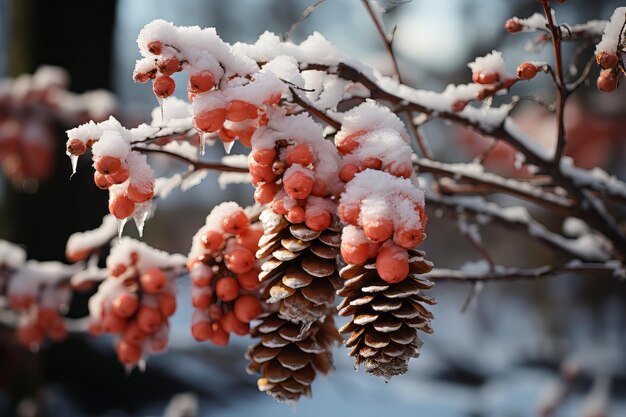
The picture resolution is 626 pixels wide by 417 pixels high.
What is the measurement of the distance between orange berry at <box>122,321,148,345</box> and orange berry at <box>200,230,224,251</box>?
0.17 meters

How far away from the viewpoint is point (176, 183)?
0.73 meters

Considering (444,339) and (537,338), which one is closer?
(537,338)

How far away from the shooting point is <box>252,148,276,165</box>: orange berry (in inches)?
21.6

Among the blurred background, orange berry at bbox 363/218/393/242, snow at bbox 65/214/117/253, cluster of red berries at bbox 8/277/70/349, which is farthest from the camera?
the blurred background

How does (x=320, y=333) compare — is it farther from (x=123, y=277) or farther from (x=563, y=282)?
(x=563, y=282)

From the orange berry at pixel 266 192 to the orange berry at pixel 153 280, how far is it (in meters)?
0.23

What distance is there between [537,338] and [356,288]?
8.54 ft

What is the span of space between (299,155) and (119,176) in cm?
15

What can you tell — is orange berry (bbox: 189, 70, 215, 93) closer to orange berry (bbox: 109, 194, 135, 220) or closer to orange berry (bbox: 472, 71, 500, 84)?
orange berry (bbox: 109, 194, 135, 220)

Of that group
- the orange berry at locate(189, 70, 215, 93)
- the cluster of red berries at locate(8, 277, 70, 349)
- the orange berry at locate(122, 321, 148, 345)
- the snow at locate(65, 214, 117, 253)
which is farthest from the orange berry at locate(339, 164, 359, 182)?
the cluster of red berries at locate(8, 277, 70, 349)

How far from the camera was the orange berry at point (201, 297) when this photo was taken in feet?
2.17

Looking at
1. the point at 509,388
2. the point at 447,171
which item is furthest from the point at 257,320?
the point at 509,388

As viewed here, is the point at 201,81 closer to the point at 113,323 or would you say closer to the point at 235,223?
the point at 235,223

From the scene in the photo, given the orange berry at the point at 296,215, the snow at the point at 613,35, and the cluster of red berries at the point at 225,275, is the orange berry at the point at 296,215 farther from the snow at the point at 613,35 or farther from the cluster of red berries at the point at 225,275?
the snow at the point at 613,35
